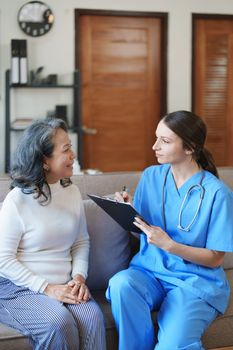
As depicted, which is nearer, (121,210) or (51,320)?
(51,320)

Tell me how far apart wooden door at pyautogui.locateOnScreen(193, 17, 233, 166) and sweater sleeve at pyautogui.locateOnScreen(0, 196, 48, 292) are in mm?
3234

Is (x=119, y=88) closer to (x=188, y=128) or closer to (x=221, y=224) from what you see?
(x=188, y=128)

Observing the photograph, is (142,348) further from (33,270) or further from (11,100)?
(11,100)

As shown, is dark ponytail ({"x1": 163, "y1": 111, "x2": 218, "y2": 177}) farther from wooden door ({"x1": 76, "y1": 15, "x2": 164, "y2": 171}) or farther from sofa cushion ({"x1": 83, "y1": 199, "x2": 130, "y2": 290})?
wooden door ({"x1": 76, "y1": 15, "x2": 164, "y2": 171})

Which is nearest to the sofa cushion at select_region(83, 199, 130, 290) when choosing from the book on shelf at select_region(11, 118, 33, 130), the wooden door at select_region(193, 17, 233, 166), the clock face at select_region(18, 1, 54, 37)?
the book on shelf at select_region(11, 118, 33, 130)

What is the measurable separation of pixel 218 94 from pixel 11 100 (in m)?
1.89

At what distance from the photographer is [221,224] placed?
5.49 feet

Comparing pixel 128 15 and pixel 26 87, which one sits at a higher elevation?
pixel 128 15

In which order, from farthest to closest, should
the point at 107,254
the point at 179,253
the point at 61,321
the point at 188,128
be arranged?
the point at 107,254, the point at 188,128, the point at 179,253, the point at 61,321

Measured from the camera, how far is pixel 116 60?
4441 millimetres

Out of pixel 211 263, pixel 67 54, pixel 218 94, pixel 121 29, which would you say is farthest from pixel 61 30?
pixel 211 263

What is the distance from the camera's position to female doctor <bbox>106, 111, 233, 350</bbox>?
160 centimetres

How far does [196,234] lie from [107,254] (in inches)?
16.6

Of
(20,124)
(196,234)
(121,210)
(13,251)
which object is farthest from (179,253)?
(20,124)
